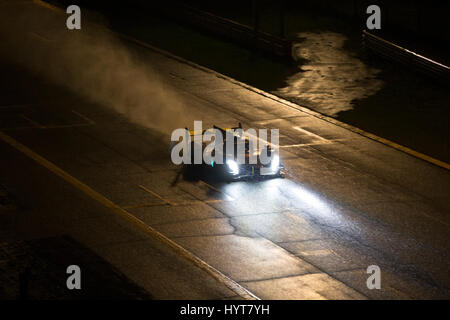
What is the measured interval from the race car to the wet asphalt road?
1.12 ft

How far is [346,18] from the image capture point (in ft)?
171

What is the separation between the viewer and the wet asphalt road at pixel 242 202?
68.7 feet

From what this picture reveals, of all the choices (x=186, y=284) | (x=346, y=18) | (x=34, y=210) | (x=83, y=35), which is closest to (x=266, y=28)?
(x=346, y=18)

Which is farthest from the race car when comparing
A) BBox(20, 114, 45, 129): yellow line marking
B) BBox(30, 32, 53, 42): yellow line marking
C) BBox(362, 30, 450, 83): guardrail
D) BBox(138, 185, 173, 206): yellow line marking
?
BBox(30, 32, 53, 42): yellow line marking

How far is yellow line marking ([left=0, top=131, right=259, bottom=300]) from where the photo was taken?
20172 mm

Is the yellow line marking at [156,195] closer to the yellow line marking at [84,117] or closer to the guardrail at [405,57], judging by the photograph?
the yellow line marking at [84,117]

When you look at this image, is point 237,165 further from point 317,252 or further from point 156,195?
point 317,252

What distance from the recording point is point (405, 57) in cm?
4262

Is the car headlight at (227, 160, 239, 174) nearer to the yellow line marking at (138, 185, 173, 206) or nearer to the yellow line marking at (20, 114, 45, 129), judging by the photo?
the yellow line marking at (138, 185, 173, 206)

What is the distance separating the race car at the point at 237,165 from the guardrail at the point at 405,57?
15.5 m

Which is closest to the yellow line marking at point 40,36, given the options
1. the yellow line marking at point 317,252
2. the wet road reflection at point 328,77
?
the wet road reflection at point 328,77
